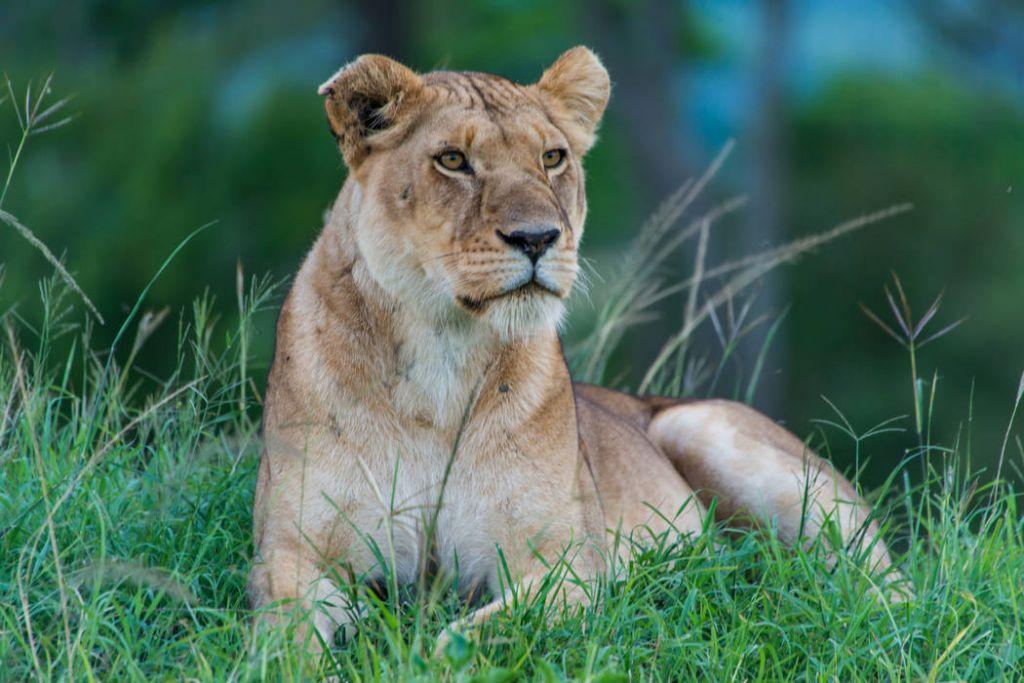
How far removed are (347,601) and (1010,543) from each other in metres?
1.62

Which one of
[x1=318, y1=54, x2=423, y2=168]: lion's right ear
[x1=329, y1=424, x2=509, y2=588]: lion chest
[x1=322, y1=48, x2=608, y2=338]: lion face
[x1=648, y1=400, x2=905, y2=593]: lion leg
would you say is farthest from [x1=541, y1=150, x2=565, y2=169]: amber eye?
[x1=648, y1=400, x2=905, y2=593]: lion leg

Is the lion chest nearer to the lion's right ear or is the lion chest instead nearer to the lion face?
the lion face

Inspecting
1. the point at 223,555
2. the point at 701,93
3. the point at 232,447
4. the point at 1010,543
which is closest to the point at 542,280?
the point at 223,555

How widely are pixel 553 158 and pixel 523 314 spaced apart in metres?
0.50

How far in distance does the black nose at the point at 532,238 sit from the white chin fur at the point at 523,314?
11 centimetres

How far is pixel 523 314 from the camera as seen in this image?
3549mm

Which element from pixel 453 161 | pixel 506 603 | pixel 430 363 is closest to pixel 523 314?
pixel 430 363

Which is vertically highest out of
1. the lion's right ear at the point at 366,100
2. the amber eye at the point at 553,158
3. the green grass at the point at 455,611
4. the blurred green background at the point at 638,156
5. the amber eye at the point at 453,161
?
the lion's right ear at the point at 366,100

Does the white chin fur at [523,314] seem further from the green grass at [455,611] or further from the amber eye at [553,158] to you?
the green grass at [455,611]

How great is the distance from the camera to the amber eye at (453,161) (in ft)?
12.1

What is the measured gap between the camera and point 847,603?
11.7 feet

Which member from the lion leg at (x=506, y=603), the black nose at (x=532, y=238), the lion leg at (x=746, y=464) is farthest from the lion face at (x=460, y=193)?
the lion leg at (x=746, y=464)

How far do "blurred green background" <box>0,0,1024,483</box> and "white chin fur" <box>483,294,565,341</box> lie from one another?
9.37 metres

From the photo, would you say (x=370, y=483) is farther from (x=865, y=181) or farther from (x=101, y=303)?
(x=865, y=181)
